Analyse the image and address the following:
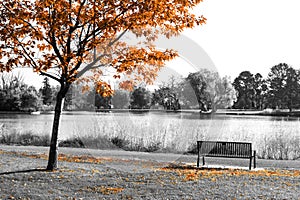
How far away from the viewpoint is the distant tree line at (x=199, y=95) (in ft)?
103

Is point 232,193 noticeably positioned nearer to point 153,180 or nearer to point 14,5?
point 153,180

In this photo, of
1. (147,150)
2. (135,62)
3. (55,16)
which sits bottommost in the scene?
(147,150)

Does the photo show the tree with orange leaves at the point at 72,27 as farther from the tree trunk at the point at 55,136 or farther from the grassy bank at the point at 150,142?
the grassy bank at the point at 150,142

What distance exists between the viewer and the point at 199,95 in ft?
150

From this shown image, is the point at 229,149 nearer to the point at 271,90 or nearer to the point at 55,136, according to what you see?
the point at 55,136

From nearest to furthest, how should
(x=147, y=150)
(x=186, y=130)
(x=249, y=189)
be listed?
(x=249, y=189)
(x=147, y=150)
(x=186, y=130)

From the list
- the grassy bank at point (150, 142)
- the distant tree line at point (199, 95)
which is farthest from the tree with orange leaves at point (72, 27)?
the distant tree line at point (199, 95)

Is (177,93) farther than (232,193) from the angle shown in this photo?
Yes

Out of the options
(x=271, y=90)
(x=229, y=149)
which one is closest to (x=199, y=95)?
(x=271, y=90)

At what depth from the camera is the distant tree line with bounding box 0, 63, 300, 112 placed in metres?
31.3

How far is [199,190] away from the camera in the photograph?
8.07 m

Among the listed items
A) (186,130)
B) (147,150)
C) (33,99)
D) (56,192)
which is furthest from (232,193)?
(33,99)

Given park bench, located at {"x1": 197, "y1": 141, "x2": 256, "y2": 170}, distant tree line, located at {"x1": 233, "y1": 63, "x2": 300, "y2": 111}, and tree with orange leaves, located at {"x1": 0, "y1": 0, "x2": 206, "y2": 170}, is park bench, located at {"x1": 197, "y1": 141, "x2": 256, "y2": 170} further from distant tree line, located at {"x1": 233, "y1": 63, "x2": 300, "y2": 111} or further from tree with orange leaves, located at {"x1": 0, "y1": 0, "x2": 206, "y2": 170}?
distant tree line, located at {"x1": 233, "y1": 63, "x2": 300, "y2": 111}

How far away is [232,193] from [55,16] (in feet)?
18.7
